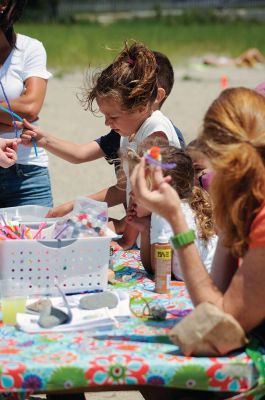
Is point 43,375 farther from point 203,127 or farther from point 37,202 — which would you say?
point 37,202

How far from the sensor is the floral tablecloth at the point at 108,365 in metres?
2.41

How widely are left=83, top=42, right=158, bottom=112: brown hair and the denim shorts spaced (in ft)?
2.29

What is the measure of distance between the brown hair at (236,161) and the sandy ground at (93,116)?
→ 0.37 meters

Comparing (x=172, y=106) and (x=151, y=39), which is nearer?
(x=172, y=106)

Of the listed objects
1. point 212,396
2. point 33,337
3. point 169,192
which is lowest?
point 212,396

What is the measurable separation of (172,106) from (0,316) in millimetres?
9723

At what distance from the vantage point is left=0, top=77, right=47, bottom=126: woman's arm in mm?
4176

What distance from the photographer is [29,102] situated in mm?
4227

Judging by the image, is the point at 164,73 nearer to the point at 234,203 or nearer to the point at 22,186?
the point at 22,186

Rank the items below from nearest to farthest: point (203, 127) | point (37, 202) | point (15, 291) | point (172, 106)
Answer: point (203, 127)
point (15, 291)
point (37, 202)
point (172, 106)

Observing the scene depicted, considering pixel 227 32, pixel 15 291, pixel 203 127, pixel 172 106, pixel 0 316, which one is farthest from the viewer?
pixel 227 32

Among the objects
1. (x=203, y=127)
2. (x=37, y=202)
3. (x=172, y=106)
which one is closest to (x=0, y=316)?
(x=203, y=127)

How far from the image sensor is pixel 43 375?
7.90 ft

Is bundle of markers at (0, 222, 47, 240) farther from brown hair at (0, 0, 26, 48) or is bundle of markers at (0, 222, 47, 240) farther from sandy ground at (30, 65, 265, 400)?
brown hair at (0, 0, 26, 48)
